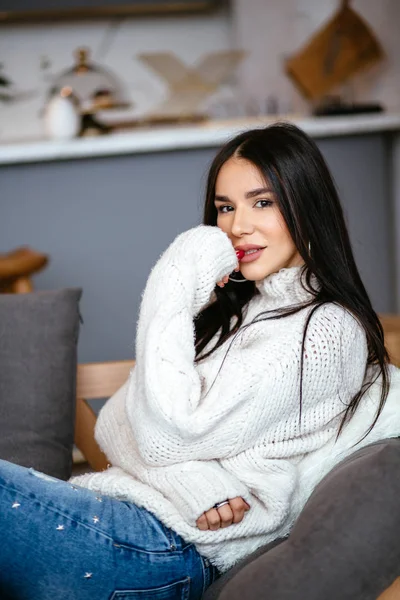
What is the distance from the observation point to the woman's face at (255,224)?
4.75 ft

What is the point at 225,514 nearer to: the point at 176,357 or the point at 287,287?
the point at 176,357

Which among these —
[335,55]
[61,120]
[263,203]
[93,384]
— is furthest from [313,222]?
[335,55]

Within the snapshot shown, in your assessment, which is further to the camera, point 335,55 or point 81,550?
point 335,55

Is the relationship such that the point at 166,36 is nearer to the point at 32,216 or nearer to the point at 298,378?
the point at 32,216

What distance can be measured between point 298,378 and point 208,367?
0.16 metres

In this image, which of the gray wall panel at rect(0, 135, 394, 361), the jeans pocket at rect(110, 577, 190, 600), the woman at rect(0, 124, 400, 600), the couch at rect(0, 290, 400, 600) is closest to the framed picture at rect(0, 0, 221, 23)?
the gray wall panel at rect(0, 135, 394, 361)

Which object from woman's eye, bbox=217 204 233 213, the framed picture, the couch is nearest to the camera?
the couch

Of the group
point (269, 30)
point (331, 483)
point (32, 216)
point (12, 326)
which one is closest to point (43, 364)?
point (12, 326)

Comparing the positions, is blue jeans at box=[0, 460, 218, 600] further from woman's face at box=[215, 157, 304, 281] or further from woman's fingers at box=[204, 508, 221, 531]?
woman's face at box=[215, 157, 304, 281]

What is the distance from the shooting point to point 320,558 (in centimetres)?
96

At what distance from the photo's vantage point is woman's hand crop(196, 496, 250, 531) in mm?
1210

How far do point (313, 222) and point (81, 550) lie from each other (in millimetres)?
666

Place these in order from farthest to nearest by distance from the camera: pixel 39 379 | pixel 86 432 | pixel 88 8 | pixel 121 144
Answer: pixel 88 8, pixel 121 144, pixel 86 432, pixel 39 379

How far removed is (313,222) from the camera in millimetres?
1450
